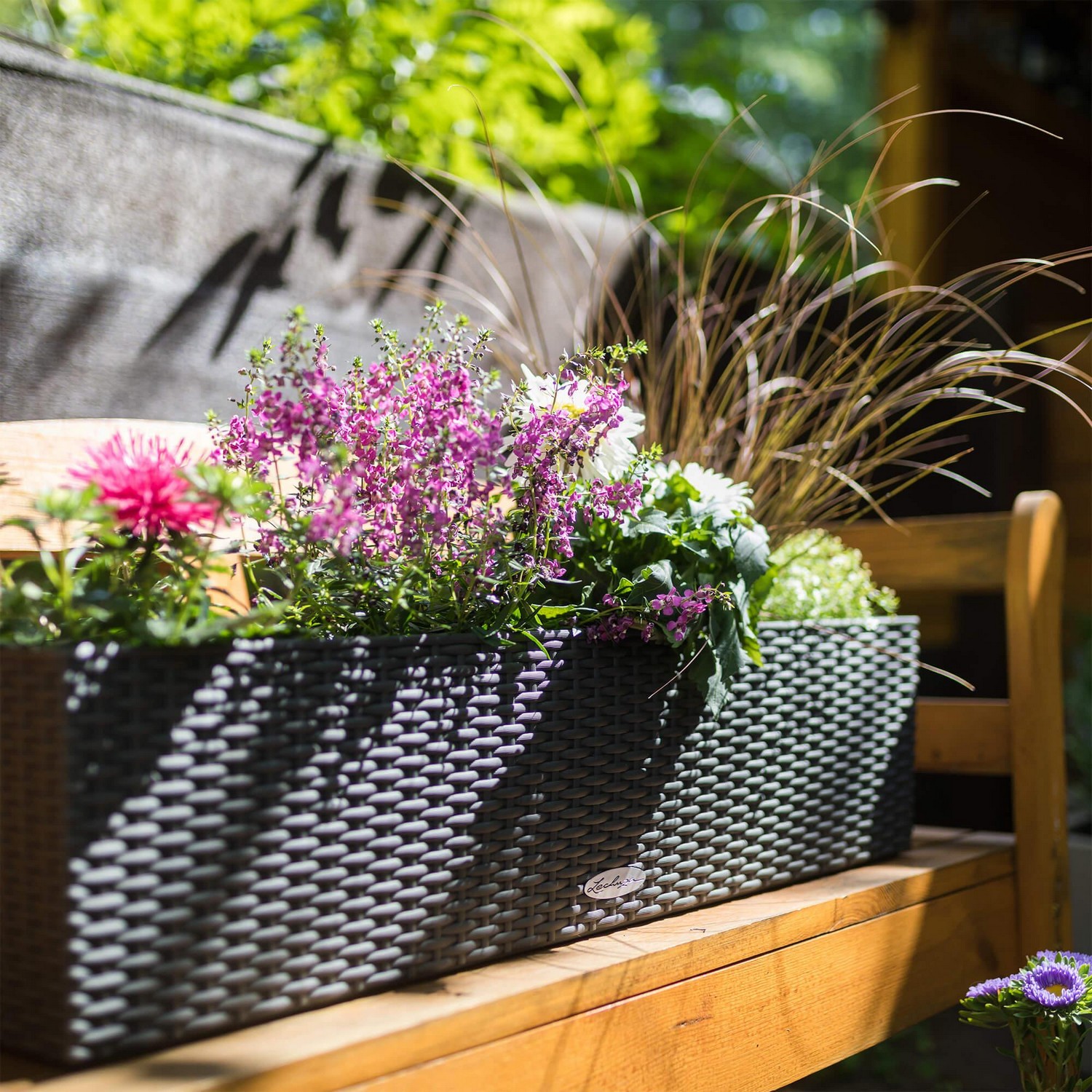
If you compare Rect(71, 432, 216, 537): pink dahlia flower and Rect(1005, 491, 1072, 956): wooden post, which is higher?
Rect(71, 432, 216, 537): pink dahlia flower

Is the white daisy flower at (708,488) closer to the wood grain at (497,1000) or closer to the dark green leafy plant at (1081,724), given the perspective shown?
the wood grain at (497,1000)

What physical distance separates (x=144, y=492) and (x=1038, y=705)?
4.03 ft

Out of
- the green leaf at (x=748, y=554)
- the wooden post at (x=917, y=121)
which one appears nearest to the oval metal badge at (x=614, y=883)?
the green leaf at (x=748, y=554)

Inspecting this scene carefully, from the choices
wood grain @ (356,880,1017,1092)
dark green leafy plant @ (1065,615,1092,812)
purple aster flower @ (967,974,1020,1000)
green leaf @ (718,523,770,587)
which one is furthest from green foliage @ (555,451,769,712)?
dark green leafy plant @ (1065,615,1092,812)

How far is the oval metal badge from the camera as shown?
3.00 ft

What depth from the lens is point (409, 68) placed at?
1745 mm

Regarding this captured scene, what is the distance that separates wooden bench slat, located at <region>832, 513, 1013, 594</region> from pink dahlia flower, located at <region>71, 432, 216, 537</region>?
106cm

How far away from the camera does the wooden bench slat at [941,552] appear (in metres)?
1.49

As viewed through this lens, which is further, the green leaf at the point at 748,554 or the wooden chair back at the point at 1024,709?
the wooden chair back at the point at 1024,709

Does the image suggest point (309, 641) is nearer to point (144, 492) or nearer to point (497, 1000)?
point (144, 492)

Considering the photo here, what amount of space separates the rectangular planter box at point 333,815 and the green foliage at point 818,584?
118 millimetres

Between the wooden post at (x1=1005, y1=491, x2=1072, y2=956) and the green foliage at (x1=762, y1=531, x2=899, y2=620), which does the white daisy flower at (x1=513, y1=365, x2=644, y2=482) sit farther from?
the wooden post at (x1=1005, y1=491, x2=1072, y2=956)

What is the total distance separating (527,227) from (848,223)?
0.86 m

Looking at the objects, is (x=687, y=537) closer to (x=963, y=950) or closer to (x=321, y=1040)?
(x=321, y=1040)
